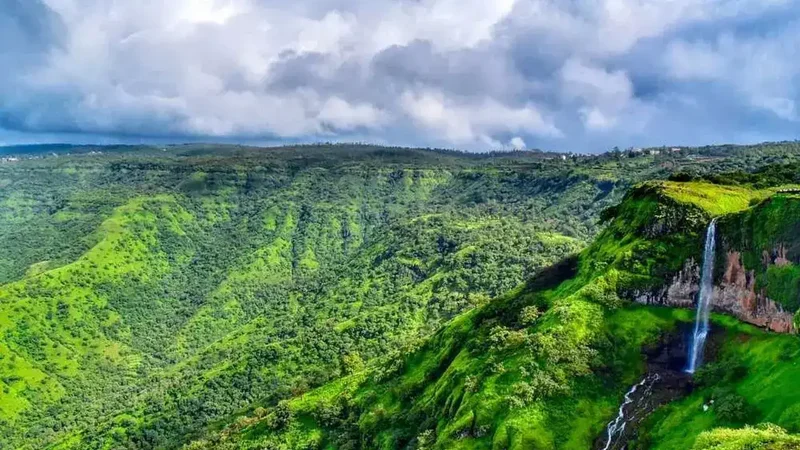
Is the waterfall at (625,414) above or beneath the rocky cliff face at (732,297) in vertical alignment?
beneath

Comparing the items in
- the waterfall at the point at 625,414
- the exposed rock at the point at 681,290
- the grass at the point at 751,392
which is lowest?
the waterfall at the point at 625,414

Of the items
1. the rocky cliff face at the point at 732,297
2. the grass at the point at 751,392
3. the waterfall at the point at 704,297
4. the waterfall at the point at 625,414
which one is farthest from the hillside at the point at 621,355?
the waterfall at the point at 704,297

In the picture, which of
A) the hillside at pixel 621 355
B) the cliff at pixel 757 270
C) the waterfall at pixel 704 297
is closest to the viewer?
the hillside at pixel 621 355

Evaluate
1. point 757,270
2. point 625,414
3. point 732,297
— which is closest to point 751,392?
point 625,414

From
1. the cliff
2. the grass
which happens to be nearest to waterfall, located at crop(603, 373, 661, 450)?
the grass

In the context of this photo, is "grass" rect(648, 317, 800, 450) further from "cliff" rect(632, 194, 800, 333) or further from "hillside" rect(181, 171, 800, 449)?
"cliff" rect(632, 194, 800, 333)

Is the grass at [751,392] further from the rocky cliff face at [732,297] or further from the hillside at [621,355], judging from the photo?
the rocky cliff face at [732,297]
